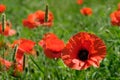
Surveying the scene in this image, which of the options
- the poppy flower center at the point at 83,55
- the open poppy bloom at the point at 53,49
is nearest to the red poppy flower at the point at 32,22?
the open poppy bloom at the point at 53,49

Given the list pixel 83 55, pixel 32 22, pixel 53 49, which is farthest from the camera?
pixel 32 22

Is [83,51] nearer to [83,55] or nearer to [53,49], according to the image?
[83,55]

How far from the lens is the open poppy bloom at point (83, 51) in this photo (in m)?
2.71

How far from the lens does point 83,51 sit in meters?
2.80

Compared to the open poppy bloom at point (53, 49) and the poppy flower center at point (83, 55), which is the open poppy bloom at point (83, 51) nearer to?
the poppy flower center at point (83, 55)

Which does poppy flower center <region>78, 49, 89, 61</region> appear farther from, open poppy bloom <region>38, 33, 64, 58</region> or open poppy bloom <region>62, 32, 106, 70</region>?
open poppy bloom <region>38, 33, 64, 58</region>

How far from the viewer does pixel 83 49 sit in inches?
110

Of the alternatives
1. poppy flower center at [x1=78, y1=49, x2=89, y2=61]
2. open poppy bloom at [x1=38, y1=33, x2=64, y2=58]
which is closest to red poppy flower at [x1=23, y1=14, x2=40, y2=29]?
open poppy bloom at [x1=38, y1=33, x2=64, y2=58]

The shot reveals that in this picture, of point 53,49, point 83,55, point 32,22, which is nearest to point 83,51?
point 83,55

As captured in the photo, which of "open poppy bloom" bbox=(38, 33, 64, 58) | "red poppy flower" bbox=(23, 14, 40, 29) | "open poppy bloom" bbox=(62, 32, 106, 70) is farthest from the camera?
"red poppy flower" bbox=(23, 14, 40, 29)

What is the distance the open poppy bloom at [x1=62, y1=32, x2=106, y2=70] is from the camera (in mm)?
2707

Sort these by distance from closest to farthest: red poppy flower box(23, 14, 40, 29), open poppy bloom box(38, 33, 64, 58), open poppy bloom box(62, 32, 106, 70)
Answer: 1. open poppy bloom box(62, 32, 106, 70)
2. open poppy bloom box(38, 33, 64, 58)
3. red poppy flower box(23, 14, 40, 29)

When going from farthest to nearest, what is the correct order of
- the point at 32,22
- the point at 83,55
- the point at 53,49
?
1. the point at 32,22
2. the point at 53,49
3. the point at 83,55

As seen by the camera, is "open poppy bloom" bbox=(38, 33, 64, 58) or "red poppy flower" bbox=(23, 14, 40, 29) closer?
"open poppy bloom" bbox=(38, 33, 64, 58)
